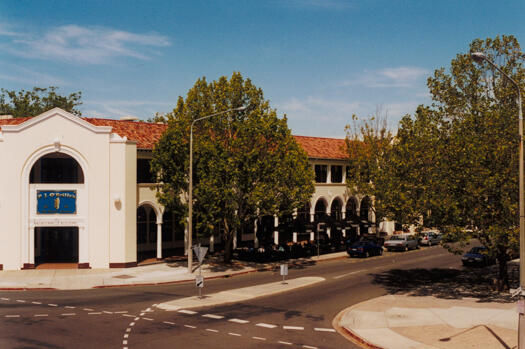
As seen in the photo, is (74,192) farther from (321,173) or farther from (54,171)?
(321,173)

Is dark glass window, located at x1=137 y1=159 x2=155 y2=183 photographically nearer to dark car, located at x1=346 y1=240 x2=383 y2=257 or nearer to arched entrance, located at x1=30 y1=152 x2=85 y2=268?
arched entrance, located at x1=30 y1=152 x2=85 y2=268

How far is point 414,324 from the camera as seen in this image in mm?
19453

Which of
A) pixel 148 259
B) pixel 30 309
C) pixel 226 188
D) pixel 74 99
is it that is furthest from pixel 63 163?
pixel 74 99

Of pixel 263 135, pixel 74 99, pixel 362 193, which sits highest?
pixel 74 99

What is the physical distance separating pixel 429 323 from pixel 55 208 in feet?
81.7

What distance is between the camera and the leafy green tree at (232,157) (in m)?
32.7

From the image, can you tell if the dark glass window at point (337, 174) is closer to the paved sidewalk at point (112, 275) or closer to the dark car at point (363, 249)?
the dark car at point (363, 249)

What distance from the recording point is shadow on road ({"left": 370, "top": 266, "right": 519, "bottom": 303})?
84.0ft

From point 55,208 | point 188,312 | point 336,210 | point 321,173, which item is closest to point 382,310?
point 188,312

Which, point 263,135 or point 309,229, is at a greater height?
point 263,135

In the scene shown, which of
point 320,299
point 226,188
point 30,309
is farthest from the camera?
point 226,188

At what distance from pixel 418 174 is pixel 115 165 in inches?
780

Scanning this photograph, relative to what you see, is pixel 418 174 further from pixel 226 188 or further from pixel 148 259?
pixel 148 259

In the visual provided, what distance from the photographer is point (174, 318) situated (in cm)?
2041
